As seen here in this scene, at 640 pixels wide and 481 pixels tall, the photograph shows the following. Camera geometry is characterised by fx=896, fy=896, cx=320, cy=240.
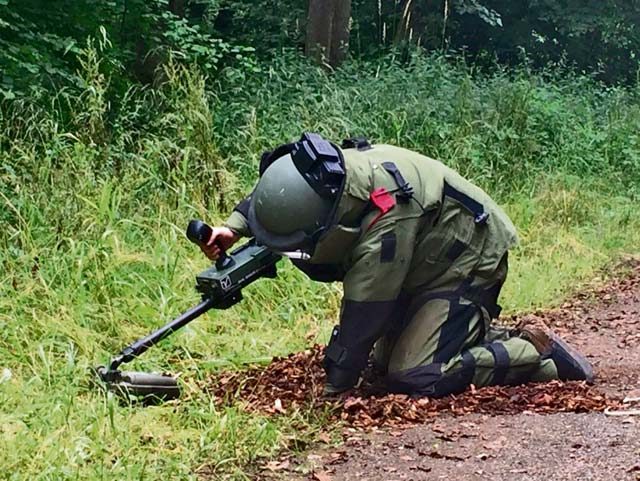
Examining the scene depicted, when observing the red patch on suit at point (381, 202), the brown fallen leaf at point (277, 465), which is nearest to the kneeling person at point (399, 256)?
the red patch on suit at point (381, 202)

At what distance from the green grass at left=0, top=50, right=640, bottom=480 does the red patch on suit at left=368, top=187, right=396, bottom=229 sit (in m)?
0.80

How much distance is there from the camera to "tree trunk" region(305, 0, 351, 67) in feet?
33.8

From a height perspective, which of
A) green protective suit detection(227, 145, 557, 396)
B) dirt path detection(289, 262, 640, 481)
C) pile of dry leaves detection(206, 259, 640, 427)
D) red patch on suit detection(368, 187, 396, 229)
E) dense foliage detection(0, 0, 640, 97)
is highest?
dense foliage detection(0, 0, 640, 97)

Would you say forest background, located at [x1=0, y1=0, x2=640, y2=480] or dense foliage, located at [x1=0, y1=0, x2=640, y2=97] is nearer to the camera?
forest background, located at [x1=0, y1=0, x2=640, y2=480]

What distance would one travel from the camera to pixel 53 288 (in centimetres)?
445

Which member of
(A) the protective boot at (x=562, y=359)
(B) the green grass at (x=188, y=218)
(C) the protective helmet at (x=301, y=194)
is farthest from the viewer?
(A) the protective boot at (x=562, y=359)

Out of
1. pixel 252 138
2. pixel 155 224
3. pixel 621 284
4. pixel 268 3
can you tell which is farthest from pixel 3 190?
pixel 268 3

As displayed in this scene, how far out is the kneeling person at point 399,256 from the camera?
3.42m

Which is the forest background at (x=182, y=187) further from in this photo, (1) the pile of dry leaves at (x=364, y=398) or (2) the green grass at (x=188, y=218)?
(1) the pile of dry leaves at (x=364, y=398)

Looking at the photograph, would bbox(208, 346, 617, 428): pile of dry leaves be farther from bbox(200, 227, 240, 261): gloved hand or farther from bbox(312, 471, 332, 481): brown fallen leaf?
bbox(200, 227, 240, 261): gloved hand

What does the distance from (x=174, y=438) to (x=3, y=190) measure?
250 cm

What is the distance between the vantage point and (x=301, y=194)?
3383 mm

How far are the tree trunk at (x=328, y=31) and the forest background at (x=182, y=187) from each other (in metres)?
0.02

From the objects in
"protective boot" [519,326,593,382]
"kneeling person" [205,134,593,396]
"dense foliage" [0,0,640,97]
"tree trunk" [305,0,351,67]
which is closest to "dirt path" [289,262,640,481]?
"protective boot" [519,326,593,382]
